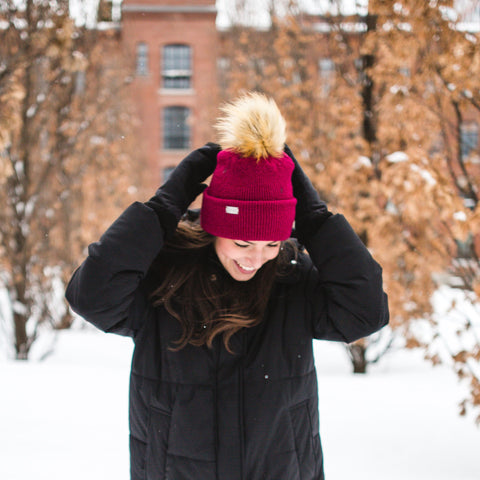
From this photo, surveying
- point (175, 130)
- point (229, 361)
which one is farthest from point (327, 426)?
point (175, 130)

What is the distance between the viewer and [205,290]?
4.91 ft

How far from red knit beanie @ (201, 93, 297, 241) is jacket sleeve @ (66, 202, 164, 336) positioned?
183 mm

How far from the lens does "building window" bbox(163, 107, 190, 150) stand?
81.9 ft

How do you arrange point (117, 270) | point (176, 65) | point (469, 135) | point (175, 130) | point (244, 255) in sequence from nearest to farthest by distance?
1. point (117, 270)
2. point (244, 255)
3. point (469, 135)
4. point (176, 65)
5. point (175, 130)

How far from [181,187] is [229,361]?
45cm

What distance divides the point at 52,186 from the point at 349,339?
21.3 feet

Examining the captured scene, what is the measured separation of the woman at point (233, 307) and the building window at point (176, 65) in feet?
80.2

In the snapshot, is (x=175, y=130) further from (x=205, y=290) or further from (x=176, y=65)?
(x=205, y=290)

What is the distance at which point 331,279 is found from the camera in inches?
57.6

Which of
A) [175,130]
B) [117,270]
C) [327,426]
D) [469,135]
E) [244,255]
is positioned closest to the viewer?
[117,270]

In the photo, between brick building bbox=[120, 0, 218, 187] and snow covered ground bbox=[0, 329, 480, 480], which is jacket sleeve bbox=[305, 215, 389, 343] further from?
brick building bbox=[120, 0, 218, 187]

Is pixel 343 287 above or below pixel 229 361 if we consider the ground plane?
above

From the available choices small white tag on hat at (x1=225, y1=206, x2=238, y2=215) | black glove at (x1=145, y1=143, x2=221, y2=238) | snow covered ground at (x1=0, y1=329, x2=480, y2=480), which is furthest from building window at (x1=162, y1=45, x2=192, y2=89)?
small white tag on hat at (x1=225, y1=206, x2=238, y2=215)

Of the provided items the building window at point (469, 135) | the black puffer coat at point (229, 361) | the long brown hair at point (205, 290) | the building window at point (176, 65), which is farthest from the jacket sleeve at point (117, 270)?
the building window at point (176, 65)
